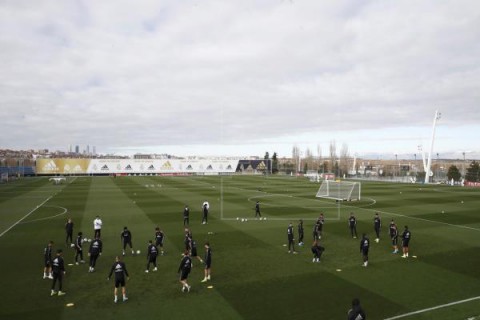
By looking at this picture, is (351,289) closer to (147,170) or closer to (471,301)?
(471,301)

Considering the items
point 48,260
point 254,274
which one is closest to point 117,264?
point 48,260

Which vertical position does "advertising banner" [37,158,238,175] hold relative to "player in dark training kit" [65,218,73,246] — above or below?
above

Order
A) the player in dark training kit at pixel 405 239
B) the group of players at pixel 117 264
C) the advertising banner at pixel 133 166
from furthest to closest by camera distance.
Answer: the advertising banner at pixel 133 166 → the player in dark training kit at pixel 405 239 → the group of players at pixel 117 264

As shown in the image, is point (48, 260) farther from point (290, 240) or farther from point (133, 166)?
point (133, 166)

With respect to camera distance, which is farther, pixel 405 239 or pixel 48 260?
pixel 405 239

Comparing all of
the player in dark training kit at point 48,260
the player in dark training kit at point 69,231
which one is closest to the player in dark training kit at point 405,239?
the player in dark training kit at point 48,260

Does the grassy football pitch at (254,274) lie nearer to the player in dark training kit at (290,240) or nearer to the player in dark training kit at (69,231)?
the player in dark training kit at (69,231)

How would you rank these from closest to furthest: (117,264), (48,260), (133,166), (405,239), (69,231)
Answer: (117,264) < (48,260) < (405,239) < (69,231) < (133,166)

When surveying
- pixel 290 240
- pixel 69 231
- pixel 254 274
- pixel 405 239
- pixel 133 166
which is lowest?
pixel 254 274

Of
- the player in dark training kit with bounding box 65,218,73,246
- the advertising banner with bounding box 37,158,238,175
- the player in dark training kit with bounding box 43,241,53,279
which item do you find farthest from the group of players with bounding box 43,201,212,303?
the advertising banner with bounding box 37,158,238,175

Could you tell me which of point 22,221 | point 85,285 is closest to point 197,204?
point 22,221

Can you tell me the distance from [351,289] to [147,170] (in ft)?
351

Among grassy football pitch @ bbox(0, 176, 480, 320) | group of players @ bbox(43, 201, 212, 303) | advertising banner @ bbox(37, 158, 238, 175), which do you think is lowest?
grassy football pitch @ bbox(0, 176, 480, 320)

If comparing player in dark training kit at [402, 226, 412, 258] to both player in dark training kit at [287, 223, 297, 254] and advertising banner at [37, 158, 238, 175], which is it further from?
advertising banner at [37, 158, 238, 175]
